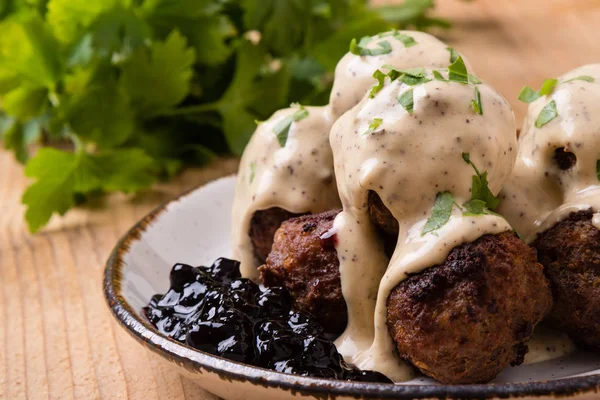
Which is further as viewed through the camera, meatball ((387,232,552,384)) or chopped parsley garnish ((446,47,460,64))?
chopped parsley garnish ((446,47,460,64))

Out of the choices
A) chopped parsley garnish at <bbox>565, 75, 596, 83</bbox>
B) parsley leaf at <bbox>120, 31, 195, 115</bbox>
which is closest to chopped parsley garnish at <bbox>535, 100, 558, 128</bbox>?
chopped parsley garnish at <bbox>565, 75, 596, 83</bbox>

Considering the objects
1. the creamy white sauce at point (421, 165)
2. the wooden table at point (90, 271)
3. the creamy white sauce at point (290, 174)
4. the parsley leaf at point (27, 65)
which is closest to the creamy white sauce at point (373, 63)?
the creamy white sauce at point (290, 174)

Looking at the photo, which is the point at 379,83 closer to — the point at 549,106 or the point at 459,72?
the point at 459,72

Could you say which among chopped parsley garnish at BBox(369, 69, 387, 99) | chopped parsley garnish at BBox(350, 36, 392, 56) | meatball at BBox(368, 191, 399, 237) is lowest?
meatball at BBox(368, 191, 399, 237)

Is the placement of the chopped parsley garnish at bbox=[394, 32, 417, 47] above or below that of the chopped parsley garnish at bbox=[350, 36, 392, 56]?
above

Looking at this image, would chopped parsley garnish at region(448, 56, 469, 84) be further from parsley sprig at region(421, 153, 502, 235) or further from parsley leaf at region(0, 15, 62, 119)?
parsley leaf at region(0, 15, 62, 119)

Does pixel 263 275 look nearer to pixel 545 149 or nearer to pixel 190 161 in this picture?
pixel 545 149

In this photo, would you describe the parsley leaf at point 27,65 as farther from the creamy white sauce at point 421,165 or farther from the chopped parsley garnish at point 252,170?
the creamy white sauce at point 421,165
